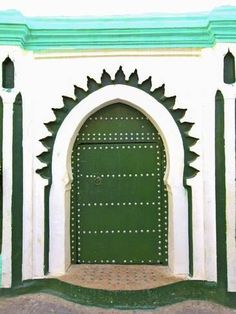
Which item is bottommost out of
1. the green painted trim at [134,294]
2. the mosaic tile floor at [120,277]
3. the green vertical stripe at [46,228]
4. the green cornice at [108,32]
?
the green painted trim at [134,294]

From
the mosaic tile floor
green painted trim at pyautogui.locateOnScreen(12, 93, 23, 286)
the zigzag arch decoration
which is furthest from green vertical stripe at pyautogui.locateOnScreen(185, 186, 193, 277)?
→ green painted trim at pyautogui.locateOnScreen(12, 93, 23, 286)

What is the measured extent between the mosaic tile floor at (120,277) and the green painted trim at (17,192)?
1.68 ft

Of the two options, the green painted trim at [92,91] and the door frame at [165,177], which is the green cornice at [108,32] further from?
the door frame at [165,177]

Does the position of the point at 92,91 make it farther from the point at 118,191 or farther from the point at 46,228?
the point at 46,228

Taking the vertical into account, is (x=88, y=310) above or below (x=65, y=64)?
below

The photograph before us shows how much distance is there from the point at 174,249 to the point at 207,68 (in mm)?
1983

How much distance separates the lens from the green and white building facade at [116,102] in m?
3.78

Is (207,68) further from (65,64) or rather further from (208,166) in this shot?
(65,64)

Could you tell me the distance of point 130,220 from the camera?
4223 mm

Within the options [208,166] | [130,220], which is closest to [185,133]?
[208,166]

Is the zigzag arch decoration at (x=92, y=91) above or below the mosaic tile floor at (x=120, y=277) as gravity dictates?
above

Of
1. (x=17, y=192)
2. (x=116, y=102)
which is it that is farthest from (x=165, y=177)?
(x=17, y=192)

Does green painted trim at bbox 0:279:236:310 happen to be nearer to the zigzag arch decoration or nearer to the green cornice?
the zigzag arch decoration

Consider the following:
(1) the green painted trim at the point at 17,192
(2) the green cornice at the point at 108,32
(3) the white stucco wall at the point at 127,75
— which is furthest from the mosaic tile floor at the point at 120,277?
(2) the green cornice at the point at 108,32
